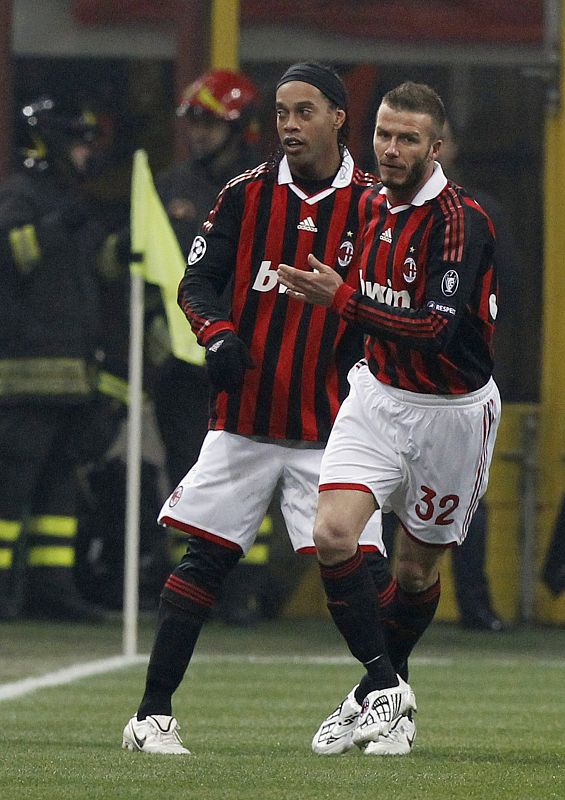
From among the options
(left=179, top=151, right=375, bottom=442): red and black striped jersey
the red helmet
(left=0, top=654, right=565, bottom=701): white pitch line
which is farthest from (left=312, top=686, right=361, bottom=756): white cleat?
the red helmet

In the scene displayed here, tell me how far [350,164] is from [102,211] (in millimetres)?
5765

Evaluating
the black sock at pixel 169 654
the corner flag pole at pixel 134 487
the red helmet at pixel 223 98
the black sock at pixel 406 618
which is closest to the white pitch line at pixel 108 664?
the corner flag pole at pixel 134 487

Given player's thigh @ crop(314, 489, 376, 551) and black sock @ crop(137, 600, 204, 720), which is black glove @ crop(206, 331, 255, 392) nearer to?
player's thigh @ crop(314, 489, 376, 551)

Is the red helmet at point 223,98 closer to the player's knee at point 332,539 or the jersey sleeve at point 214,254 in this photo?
the jersey sleeve at point 214,254

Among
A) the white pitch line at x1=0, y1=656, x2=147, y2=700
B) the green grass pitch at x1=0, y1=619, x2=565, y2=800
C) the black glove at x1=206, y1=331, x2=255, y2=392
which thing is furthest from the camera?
the white pitch line at x1=0, y1=656, x2=147, y2=700

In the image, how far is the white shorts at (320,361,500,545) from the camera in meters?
5.43

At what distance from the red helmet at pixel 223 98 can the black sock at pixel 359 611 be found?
4873 mm

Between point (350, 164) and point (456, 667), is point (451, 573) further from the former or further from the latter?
point (350, 164)

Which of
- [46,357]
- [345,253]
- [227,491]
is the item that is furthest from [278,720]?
[46,357]

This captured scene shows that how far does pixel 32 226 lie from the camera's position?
9.98 m

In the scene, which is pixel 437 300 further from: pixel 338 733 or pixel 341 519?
pixel 338 733

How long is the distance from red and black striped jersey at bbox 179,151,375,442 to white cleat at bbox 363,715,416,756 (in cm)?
83

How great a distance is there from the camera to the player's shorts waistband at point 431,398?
5.47 m

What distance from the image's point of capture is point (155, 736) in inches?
214
